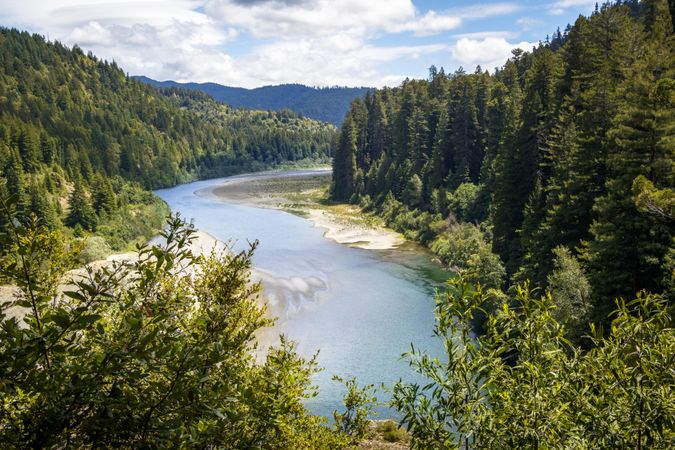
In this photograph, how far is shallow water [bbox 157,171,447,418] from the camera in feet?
102

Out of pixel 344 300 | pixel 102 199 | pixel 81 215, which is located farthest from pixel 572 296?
pixel 102 199

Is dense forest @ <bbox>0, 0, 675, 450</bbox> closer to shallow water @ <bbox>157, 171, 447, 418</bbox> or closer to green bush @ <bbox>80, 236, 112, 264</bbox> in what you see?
green bush @ <bbox>80, 236, 112, 264</bbox>

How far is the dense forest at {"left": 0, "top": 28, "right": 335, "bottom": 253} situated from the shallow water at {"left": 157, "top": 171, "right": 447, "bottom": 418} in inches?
608

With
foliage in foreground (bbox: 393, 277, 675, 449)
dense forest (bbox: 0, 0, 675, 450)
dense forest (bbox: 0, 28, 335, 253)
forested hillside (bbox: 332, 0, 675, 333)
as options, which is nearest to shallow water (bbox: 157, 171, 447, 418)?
dense forest (bbox: 0, 0, 675, 450)

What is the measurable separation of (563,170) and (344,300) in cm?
2004

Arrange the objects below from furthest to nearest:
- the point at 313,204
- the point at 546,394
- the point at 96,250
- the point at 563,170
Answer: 1. the point at 313,204
2. the point at 96,250
3. the point at 563,170
4. the point at 546,394

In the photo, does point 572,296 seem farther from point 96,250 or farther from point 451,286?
point 96,250

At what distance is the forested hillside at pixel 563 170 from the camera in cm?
2373

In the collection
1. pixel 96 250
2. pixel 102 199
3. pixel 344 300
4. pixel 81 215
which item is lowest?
pixel 344 300

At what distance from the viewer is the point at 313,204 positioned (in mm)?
99500

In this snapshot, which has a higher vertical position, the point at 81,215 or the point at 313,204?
the point at 81,215

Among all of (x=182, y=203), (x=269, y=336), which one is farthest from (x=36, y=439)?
(x=182, y=203)

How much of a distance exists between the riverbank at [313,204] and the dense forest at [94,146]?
63.4ft

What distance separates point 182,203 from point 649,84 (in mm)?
89963
